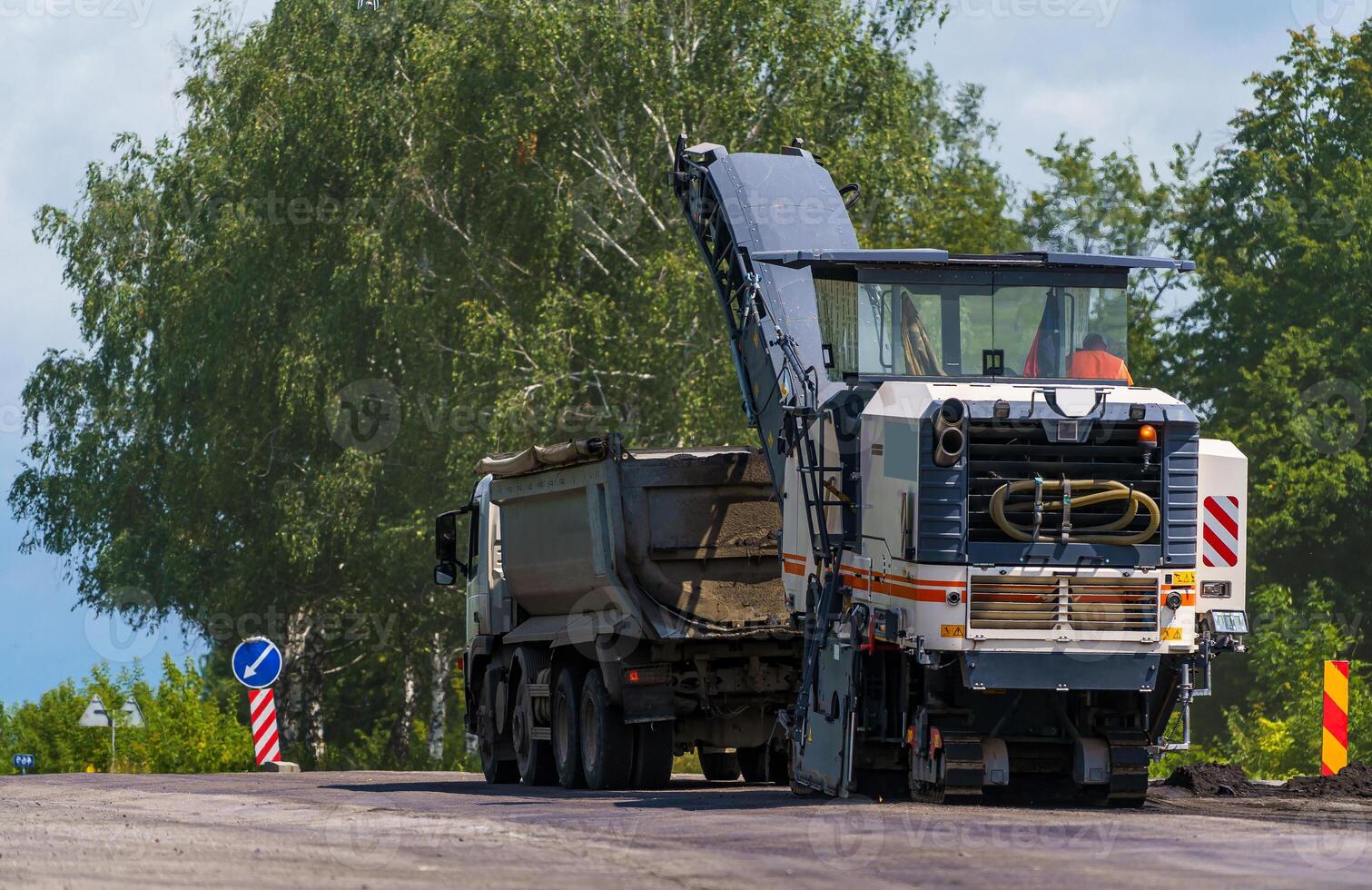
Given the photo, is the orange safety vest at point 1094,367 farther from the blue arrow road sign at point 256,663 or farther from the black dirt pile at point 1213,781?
the blue arrow road sign at point 256,663

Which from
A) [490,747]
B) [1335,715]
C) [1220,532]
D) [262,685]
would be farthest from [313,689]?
[1220,532]

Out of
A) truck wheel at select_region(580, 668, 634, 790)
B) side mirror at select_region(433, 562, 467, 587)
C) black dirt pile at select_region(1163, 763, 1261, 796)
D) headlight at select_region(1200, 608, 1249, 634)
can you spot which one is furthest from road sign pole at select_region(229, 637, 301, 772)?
headlight at select_region(1200, 608, 1249, 634)

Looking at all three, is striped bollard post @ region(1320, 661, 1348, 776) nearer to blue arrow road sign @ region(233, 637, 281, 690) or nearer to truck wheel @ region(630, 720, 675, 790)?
truck wheel @ region(630, 720, 675, 790)

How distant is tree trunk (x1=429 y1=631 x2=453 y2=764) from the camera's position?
4375 cm

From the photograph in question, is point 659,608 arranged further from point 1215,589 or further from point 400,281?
point 400,281

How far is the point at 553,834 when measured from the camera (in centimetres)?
1262

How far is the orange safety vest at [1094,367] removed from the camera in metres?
15.8

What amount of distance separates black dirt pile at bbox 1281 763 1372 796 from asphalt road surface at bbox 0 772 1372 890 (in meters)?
0.90

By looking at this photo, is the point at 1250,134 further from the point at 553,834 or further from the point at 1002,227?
the point at 553,834

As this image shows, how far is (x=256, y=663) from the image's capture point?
27.4 meters

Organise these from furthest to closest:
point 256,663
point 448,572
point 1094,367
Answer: point 256,663, point 448,572, point 1094,367

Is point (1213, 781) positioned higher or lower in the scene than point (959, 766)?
lower

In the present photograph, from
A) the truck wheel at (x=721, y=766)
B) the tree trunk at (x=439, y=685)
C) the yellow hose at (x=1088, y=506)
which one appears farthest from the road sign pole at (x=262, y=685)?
the yellow hose at (x=1088, y=506)

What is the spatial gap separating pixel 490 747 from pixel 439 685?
72.6 ft
